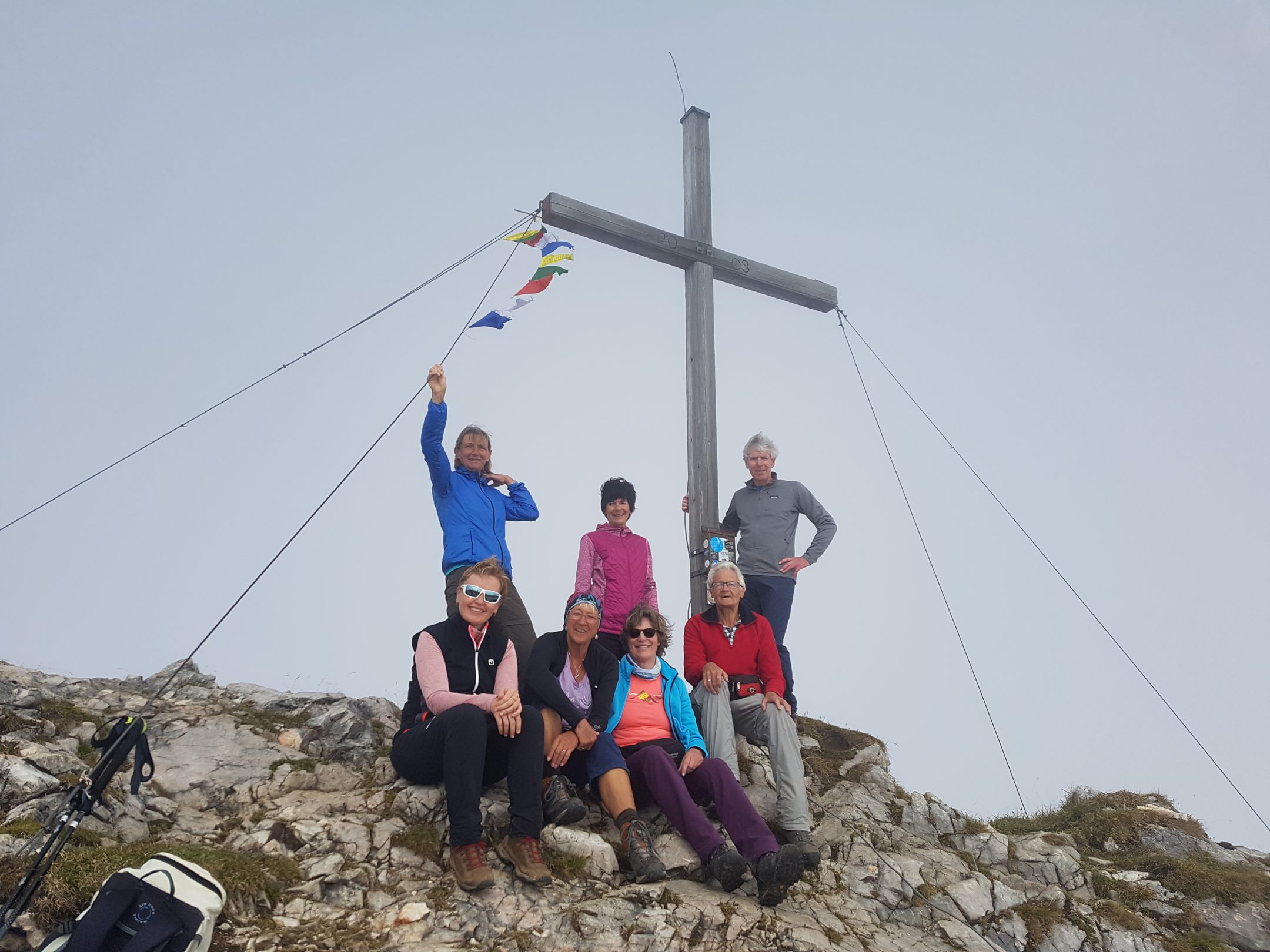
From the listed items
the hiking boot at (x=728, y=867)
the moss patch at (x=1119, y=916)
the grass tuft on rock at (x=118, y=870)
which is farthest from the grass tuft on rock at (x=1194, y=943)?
the grass tuft on rock at (x=118, y=870)

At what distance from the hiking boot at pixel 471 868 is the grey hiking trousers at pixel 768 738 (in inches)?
74.4

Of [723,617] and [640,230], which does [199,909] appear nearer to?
[723,617]

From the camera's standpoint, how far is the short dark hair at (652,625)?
6.48 m

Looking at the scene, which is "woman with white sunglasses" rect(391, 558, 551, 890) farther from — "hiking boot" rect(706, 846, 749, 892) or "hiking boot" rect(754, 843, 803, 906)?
"hiking boot" rect(754, 843, 803, 906)

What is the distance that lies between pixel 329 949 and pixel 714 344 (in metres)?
6.58

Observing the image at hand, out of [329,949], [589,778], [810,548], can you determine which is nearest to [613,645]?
[589,778]

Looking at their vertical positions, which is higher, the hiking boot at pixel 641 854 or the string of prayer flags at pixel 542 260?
the string of prayer flags at pixel 542 260

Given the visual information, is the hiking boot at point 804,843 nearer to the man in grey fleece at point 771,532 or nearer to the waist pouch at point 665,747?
the waist pouch at point 665,747

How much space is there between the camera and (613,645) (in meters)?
7.12

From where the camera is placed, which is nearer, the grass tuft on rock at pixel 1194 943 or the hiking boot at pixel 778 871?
the hiking boot at pixel 778 871

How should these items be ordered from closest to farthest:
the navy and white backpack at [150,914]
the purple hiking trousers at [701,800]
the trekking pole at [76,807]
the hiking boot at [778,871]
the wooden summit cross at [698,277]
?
the navy and white backpack at [150,914] → the trekking pole at [76,807] → the hiking boot at [778,871] → the purple hiking trousers at [701,800] → the wooden summit cross at [698,277]

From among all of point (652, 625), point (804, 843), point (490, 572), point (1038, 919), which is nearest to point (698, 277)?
point (652, 625)

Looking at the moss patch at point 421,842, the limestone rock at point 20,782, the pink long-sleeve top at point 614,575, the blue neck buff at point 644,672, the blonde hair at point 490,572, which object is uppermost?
the pink long-sleeve top at point 614,575

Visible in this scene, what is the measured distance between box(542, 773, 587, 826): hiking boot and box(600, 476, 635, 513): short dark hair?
102 inches
